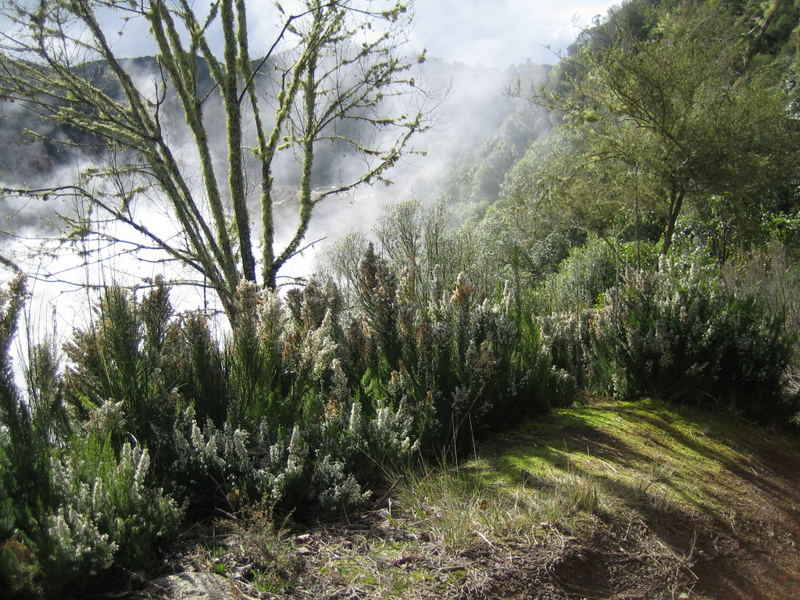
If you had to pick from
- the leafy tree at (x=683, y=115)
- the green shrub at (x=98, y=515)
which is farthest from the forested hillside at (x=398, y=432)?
the leafy tree at (x=683, y=115)

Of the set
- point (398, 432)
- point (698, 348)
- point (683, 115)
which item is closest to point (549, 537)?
point (398, 432)

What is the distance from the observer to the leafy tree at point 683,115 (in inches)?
362

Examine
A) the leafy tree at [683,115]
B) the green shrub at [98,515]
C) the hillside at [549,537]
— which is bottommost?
the hillside at [549,537]

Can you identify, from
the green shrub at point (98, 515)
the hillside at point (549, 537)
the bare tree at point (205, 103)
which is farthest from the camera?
the bare tree at point (205, 103)

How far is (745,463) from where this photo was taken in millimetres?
3004

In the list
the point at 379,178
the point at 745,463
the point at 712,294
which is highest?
the point at 379,178

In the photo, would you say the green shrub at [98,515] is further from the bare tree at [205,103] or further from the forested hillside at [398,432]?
the bare tree at [205,103]

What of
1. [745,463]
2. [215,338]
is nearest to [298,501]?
[215,338]

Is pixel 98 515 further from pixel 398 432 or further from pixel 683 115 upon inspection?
pixel 683 115

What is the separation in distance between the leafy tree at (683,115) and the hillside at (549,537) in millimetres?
7772

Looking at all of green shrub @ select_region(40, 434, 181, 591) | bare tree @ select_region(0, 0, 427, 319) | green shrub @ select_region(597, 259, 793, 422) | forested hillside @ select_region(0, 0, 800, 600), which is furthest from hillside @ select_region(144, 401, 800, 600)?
bare tree @ select_region(0, 0, 427, 319)

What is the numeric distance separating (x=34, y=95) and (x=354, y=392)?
794cm

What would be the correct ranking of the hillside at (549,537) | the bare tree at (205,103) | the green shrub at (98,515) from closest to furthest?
1. the green shrub at (98,515)
2. the hillside at (549,537)
3. the bare tree at (205,103)

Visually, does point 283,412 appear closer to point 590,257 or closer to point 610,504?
point 610,504
